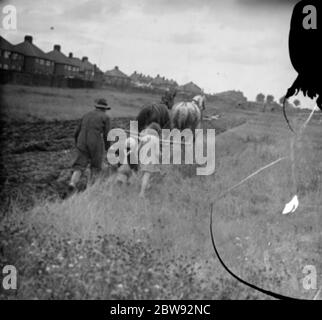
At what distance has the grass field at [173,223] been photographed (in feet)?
11.1

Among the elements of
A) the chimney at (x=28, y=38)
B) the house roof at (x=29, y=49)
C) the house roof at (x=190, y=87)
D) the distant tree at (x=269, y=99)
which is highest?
the chimney at (x=28, y=38)

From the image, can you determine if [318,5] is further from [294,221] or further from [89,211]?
[89,211]

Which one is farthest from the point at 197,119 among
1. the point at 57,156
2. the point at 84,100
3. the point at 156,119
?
the point at 57,156

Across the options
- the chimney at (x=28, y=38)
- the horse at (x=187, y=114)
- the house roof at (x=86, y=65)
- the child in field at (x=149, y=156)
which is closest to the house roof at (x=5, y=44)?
the chimney at (x=28, y=38)

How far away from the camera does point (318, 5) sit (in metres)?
3.66

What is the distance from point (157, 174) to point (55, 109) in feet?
3.17

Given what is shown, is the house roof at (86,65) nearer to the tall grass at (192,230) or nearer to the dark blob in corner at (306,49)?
the tall grass at (192,230)

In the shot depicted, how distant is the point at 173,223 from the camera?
3.62 m

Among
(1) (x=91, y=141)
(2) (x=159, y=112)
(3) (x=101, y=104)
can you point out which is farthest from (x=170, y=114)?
(1) (x=91, y=141)

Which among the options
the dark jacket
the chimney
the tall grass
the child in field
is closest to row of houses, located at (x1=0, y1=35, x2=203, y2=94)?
the chimney

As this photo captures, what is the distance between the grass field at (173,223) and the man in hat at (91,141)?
3.1 inches

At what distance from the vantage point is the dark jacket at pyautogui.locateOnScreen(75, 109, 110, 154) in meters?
3.67

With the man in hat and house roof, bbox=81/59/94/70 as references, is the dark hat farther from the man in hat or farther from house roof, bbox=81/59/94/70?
house roof, bbox=81/59/94/70
